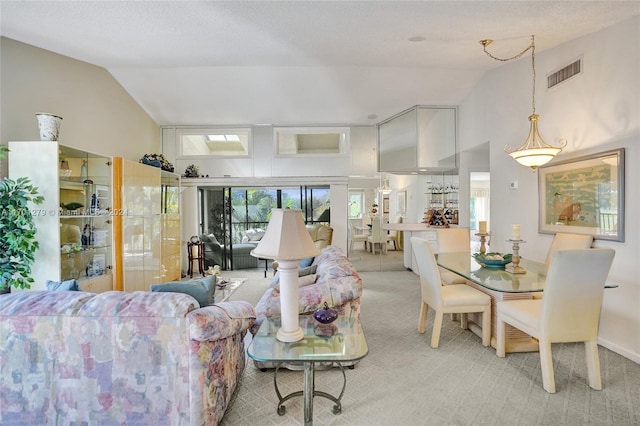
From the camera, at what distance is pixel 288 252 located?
1.83 metres

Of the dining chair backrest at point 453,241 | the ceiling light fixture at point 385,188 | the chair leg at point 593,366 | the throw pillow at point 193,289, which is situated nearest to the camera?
the throw pillow at point 193,289

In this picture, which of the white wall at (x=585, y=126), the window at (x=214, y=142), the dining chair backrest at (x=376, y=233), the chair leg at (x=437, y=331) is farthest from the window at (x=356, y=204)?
the chair leg at (x=437, y=331)

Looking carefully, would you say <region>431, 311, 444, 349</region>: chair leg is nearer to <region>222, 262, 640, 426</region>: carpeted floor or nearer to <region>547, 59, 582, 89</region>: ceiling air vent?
<region>222, 262, 640, 426</region>: carpeted floor

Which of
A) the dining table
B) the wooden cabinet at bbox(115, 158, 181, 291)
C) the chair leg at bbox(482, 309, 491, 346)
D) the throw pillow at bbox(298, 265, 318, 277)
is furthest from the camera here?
the wooden cabinet at bbox(115, 158, 181, 291)

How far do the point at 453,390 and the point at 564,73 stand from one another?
3.48 m

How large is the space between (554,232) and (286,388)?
3.36 metres

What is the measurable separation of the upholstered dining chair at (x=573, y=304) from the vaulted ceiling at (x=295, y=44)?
218cm

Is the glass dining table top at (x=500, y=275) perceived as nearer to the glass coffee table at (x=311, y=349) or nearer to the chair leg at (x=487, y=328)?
the chair leg at (x=487, y=328)

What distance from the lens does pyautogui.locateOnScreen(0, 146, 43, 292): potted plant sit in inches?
118

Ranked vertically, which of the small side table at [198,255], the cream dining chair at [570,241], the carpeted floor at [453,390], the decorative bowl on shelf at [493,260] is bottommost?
the carpeted floor at [453,390]

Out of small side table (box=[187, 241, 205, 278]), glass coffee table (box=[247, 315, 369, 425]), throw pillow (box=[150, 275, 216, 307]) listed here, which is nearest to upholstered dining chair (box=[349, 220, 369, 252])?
small side table (box=[187, 241, 205, 278])

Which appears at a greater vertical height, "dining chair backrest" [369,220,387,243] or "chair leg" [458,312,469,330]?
"dining chair backrest" [369,220,387,243]

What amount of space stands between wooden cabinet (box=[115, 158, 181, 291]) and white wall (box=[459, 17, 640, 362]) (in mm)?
5232

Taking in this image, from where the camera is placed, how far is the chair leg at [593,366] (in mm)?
2359
